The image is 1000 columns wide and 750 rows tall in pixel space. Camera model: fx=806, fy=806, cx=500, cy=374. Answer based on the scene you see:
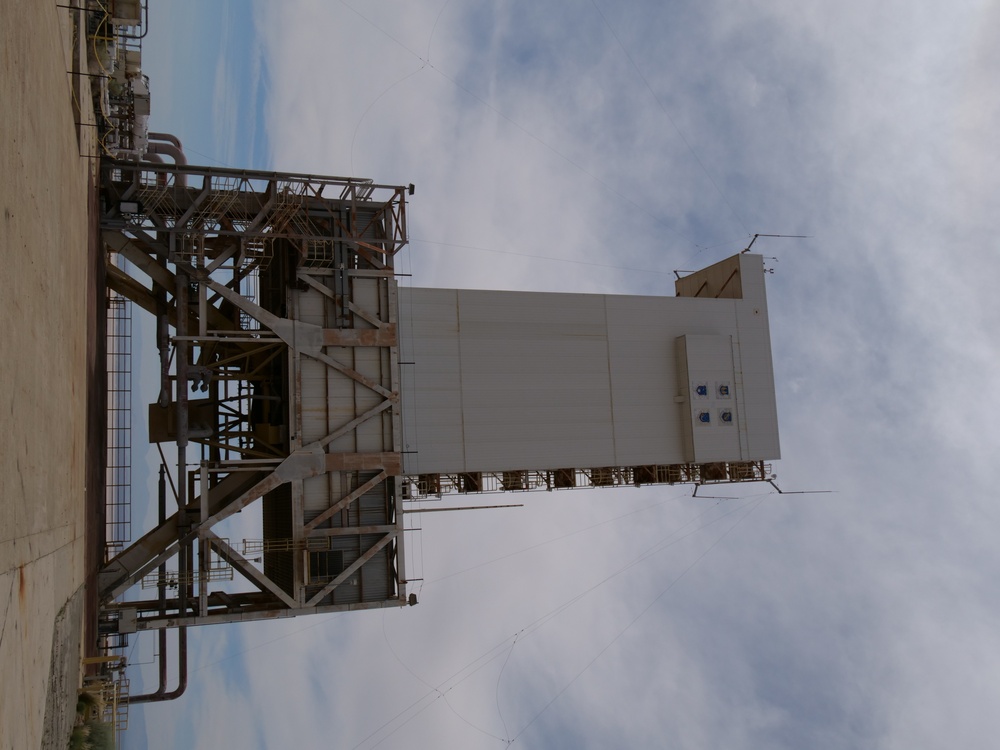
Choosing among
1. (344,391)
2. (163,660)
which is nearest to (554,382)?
(344,391)

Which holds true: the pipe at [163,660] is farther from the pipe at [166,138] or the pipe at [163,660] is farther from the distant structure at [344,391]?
the pipe at [166,138]

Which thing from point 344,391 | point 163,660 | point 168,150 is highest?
point 168,150

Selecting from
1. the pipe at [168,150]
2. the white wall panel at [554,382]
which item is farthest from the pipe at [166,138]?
the white wall panel at [554,382]

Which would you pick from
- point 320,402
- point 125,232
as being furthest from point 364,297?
point 125,232

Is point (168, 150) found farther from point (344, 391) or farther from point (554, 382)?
point (554, 382)

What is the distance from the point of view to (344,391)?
29.9 metres

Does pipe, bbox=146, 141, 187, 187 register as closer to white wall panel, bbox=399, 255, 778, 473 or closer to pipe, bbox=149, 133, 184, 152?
pipe, bbox=149, 133, 184, 152

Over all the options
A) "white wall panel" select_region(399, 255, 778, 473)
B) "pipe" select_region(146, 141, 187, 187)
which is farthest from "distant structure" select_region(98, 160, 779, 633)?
"pipe" select_region(146, 141, 187, 187)

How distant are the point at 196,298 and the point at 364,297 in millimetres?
6111

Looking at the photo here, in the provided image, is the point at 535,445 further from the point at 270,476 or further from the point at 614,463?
the point at 270,476

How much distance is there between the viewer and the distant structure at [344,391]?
93.8 ft

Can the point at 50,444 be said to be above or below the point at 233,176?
below

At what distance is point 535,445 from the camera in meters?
32.4

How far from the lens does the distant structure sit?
28.6m
